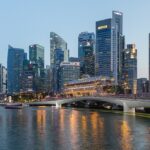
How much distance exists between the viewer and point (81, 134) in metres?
70.4

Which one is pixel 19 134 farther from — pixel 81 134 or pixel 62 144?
pixel 62 144

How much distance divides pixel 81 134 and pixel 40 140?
32.4 feet

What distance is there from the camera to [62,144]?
5847 cm

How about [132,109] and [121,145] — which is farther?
[132,109]

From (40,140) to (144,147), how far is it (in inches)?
595

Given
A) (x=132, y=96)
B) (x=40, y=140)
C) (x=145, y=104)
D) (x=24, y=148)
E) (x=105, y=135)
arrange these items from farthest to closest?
(x=132, y=96)
(x=145, y=104)
(x=105, y=135)
(x=40, y=140)
(x=24, y=148)

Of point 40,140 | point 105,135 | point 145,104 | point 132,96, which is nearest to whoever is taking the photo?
point 40,140

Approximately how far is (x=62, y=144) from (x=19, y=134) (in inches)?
560

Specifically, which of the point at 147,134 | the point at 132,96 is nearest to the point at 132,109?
the point at 132,96

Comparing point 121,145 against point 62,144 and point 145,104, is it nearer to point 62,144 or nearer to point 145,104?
point 62,144

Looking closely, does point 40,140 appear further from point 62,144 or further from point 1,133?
point 1,133

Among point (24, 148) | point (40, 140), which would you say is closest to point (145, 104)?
point (40, 140)

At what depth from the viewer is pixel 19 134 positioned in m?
70.8

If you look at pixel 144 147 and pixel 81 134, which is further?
pixel 81 134
